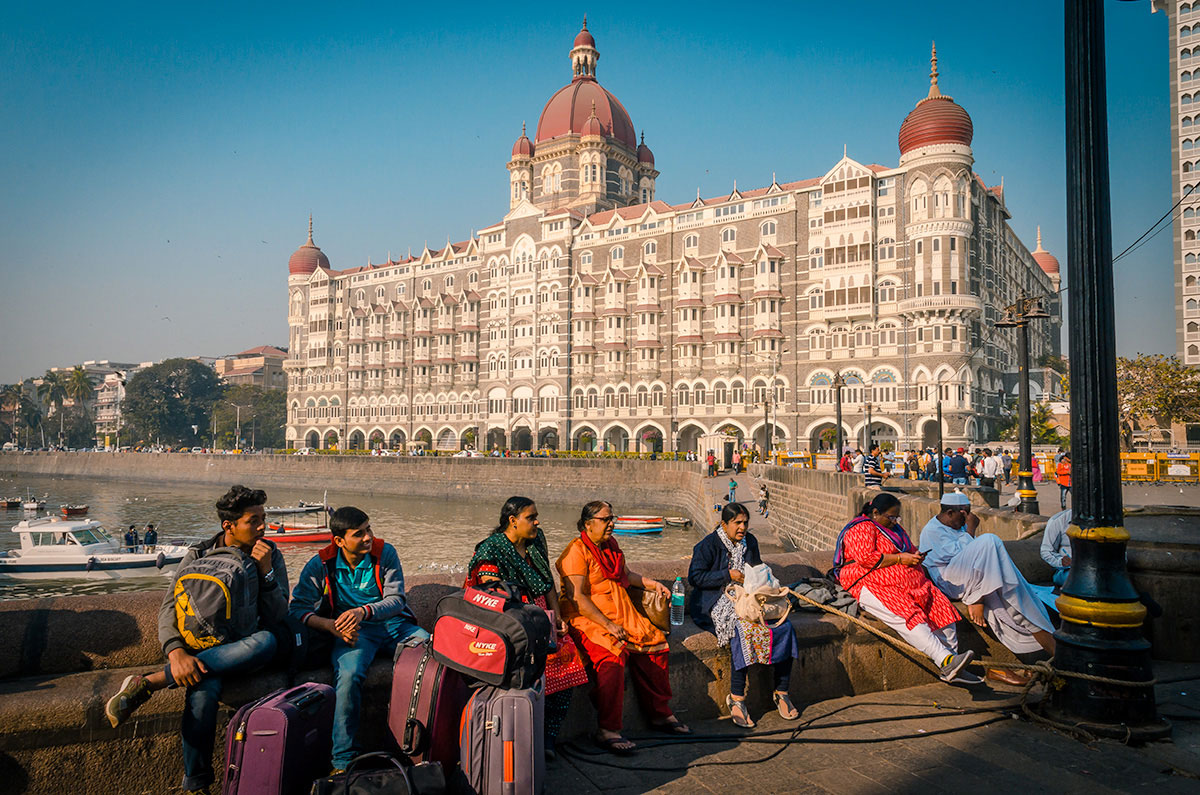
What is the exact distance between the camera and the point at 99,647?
4.16 m

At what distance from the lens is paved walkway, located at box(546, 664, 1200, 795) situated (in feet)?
12.7

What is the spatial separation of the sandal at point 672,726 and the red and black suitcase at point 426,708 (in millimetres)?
1365

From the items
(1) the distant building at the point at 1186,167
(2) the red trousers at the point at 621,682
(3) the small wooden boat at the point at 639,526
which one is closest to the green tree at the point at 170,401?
(3) the small wooden boat at the point at 639,526

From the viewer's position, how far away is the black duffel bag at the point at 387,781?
3250 mm

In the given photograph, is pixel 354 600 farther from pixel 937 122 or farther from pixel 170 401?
pixel 170 401

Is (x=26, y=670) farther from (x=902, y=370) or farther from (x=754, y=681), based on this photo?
(x=902, y=370)

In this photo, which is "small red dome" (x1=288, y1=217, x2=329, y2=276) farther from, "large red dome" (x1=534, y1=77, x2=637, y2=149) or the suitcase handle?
the suitcase handle

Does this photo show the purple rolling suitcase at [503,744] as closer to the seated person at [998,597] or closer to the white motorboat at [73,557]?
the seated person at [998,597]

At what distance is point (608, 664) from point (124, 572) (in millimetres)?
21726

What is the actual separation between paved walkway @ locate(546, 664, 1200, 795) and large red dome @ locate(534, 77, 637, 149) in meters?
61.0

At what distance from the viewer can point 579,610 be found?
15.4 feet

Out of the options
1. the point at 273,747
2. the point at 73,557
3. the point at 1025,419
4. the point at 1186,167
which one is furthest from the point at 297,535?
the point at 1186,167

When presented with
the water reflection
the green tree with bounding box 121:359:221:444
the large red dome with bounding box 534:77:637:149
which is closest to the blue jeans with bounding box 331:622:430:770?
the water reflection

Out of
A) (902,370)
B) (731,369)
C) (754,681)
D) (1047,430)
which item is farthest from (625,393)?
(754,681)
